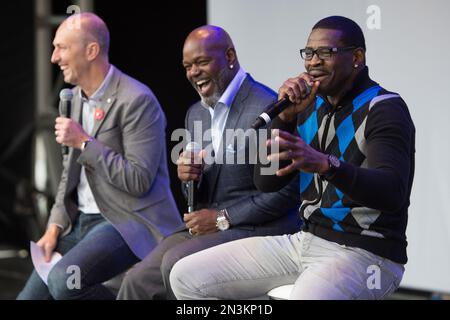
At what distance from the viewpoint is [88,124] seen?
3896mm

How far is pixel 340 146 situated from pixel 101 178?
1.38 meters

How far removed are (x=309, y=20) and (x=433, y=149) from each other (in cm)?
97

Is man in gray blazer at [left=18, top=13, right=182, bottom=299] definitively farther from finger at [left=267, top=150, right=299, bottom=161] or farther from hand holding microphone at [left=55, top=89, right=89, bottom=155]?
finger at [left=267, top=150, right=299, bottom=161]

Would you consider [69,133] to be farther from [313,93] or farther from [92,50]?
[313,93]

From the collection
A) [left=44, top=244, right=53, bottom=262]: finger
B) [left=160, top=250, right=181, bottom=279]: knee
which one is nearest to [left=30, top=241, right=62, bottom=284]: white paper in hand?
[left=44, top=244, right=53, bottom=262]: finger

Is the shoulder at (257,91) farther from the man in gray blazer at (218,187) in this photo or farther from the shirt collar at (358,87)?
the shirt collar at (358,87)

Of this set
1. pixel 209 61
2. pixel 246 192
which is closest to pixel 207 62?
pixel 209 61

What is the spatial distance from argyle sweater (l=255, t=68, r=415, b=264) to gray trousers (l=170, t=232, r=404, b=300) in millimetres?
49

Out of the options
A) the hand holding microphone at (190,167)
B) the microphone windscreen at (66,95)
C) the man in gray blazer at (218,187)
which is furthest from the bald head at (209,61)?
the microphone windscreen at (66,95)

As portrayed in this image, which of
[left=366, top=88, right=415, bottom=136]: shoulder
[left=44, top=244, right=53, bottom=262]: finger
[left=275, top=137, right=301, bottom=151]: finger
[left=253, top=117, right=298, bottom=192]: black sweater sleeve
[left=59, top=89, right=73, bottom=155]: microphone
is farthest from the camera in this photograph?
[left=44, top=244, right=53, bottom=262]: finger

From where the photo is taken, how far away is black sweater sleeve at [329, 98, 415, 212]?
2.41 metres

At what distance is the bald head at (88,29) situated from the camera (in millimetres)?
3869

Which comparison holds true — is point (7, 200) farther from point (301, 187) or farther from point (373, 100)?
point (373, 100)
